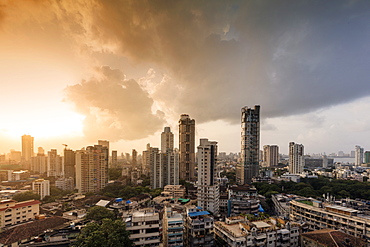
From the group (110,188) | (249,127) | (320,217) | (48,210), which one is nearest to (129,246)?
(320,217)

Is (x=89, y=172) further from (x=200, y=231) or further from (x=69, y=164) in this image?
(x=200, y=231)

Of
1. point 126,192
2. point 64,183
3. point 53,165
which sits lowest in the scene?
point 64,183

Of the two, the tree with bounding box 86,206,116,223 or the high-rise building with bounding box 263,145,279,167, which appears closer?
the tree with bounding box 86,206,116,223

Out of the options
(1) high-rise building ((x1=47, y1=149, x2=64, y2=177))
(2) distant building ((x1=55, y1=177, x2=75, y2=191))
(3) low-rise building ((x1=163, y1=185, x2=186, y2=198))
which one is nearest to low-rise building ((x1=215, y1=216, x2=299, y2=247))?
(3) low-rise building ((x1=163, y1=185, x2=186, y2=198))

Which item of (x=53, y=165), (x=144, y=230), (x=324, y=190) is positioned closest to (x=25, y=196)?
(x=144, y=230)

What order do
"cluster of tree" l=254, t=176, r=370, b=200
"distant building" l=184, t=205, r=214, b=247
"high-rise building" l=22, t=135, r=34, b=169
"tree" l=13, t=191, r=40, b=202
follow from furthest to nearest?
"high-rise building" l=22, t=135, r=34, b=169 → "cluster of tree" l=254, t=176, r=370, b=200 → "tree" l=13, t=191, r=40, b=202 → "distant building" l=184, t=205, r=214, b=247

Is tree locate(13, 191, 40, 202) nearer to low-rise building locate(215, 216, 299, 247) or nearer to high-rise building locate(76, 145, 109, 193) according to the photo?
high-rise building locate(76, 145, 109, 193)
